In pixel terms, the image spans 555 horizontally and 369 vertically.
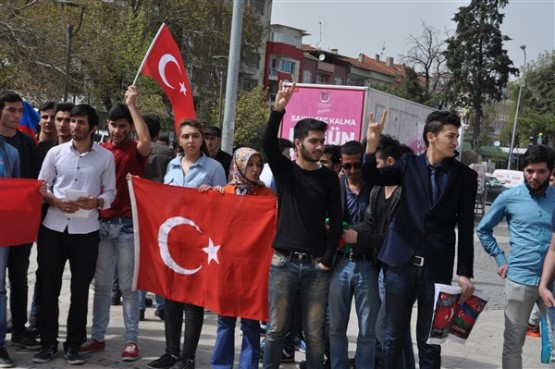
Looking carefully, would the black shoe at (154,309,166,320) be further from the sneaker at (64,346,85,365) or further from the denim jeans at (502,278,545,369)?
the denim jeans at (502,278,545,369)

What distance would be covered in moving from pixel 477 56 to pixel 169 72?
57.0 metres

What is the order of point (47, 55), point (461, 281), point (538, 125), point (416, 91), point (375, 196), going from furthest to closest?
point (416, 91)
point (538, 125)
point (47, 55)
point (375, 196)
point (461, 281)

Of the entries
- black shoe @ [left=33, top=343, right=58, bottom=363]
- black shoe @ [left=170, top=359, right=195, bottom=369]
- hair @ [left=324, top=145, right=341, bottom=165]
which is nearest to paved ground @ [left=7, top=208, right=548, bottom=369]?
black shoe @ [left=33, top=343, right=58, bottom=363]

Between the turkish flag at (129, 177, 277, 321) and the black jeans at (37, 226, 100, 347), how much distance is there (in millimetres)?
448

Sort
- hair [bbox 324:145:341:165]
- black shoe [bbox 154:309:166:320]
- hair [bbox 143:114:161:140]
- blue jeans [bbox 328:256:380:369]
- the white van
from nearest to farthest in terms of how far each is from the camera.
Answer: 1. blue jeans [bbox 328:256:380:369]
2. hair [bbox 324:145:341:165]
3. hair [bbox 143:114:161:140]
4. black shoe [bbox 154:309:166:320]
5. the white van

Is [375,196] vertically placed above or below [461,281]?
above

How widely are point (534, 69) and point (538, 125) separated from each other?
11003mm

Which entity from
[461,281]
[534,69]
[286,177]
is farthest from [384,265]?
[534,69]

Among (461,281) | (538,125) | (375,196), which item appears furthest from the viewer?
(538,125)

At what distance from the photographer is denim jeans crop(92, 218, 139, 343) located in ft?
19.6

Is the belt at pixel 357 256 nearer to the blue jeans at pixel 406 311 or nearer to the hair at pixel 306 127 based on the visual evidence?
the blue jeans at pixel 406 311

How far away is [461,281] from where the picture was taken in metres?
4.69

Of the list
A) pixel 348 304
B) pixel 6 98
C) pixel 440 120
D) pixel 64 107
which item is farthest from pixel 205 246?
pixel 440 120

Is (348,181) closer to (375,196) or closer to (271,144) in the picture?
(375,196)
